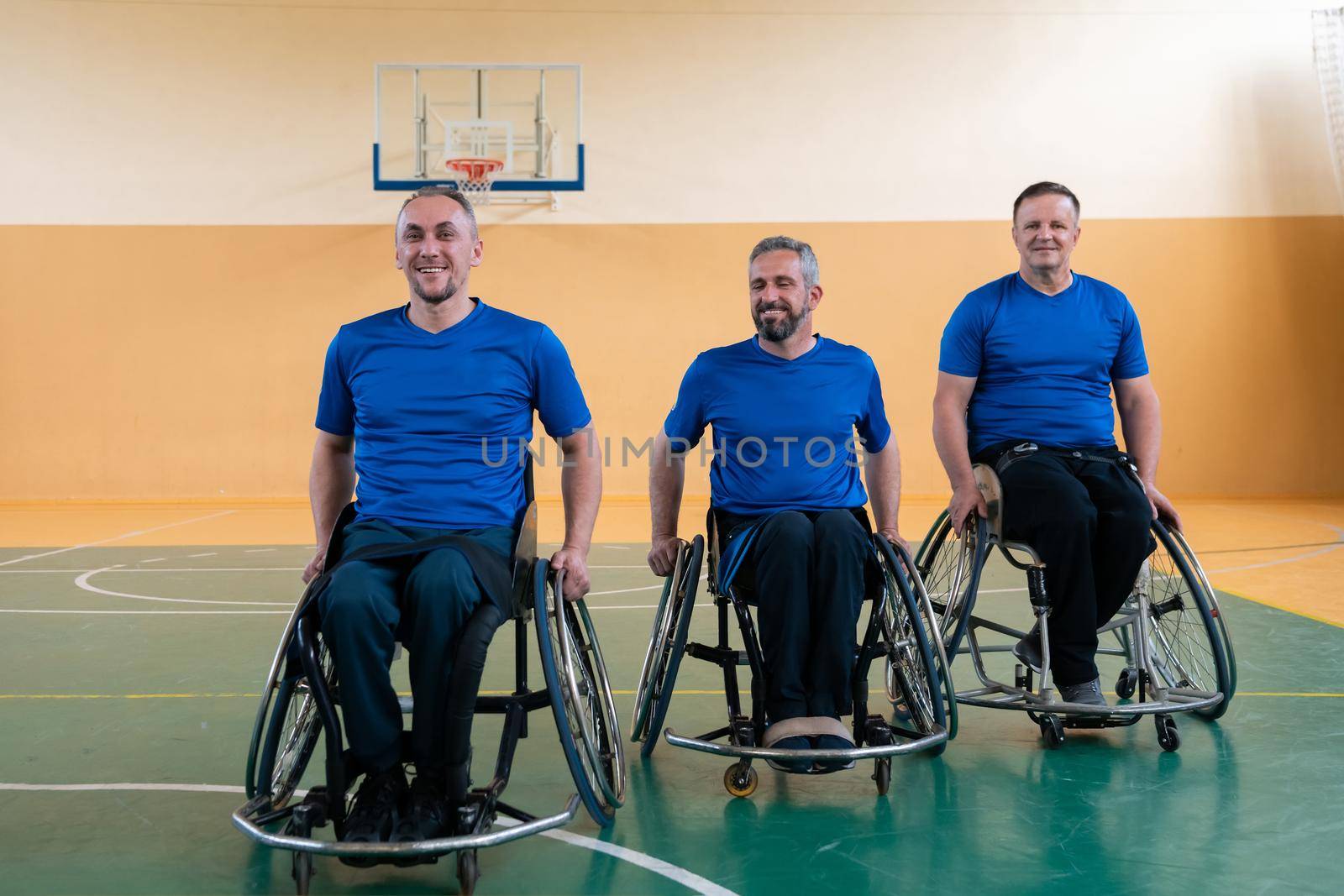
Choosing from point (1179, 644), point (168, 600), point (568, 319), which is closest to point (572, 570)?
point (1179, 644)

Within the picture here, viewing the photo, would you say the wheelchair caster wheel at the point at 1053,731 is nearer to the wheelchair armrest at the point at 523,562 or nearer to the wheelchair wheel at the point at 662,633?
the wheelchair wheel at the point at 662,633

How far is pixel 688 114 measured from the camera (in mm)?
8445

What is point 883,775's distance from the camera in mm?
2115

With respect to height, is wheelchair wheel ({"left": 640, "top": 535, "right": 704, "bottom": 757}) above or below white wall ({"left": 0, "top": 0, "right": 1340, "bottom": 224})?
below

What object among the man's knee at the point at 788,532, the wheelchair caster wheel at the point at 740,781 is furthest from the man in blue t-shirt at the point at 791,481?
the wheelchair caster wheel at the point at 740,781

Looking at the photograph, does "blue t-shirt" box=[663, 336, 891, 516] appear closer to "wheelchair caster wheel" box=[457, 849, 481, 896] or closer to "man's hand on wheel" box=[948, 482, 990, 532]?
"man's hand on wheel" box=[948, 482, 990, 532]

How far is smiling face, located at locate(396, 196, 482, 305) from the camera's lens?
199cm

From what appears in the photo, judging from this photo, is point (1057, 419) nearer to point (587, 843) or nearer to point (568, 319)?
point (587, 843)

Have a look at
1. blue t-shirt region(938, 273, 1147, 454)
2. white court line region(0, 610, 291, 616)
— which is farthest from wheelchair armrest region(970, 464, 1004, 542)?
white court line region(0, 610, 291, 616)

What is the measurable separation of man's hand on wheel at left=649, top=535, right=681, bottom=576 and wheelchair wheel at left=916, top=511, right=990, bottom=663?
50 cm

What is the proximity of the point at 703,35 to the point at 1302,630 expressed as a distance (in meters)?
6.29

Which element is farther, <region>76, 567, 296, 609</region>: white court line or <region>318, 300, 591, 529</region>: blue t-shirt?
<region>76, 567, 296, 609</region>: white court line

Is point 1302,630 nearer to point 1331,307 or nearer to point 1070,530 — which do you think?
point 1070,530

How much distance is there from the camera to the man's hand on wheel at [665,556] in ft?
7.50
